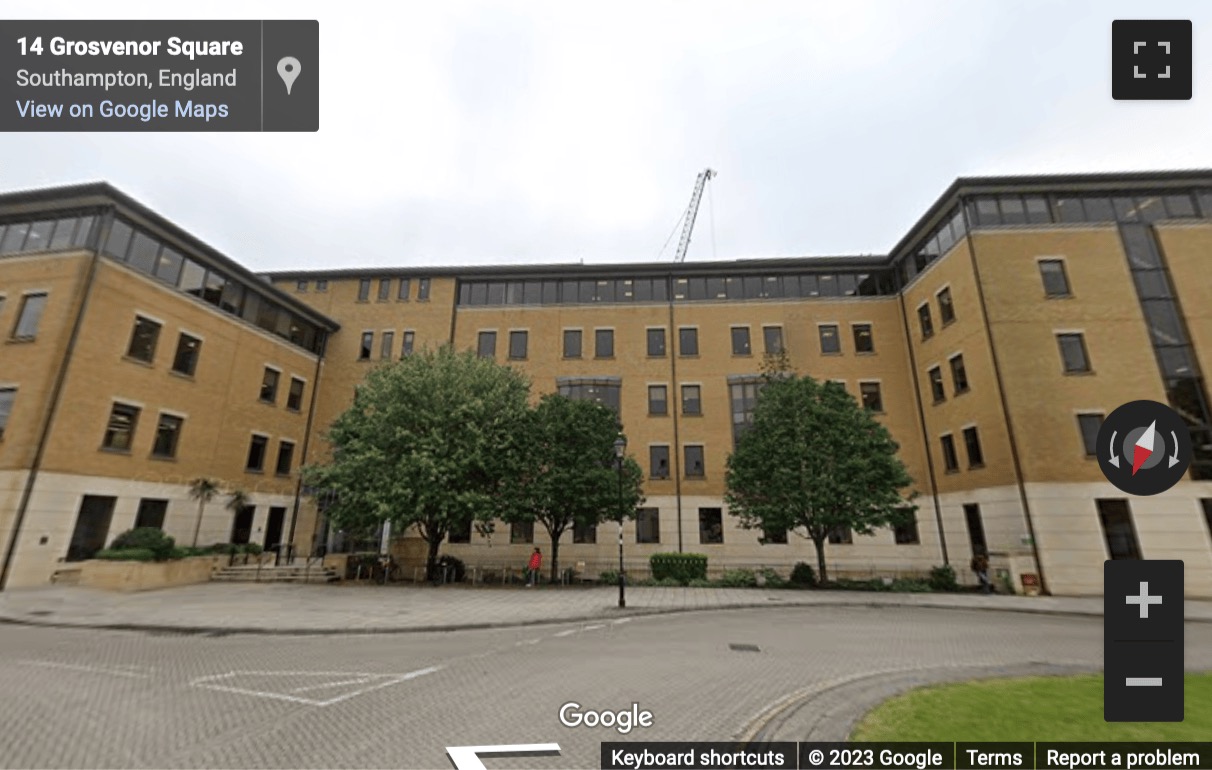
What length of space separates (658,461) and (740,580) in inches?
346

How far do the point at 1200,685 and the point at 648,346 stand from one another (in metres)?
27.8

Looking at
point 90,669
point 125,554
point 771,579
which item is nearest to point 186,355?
point 125,554

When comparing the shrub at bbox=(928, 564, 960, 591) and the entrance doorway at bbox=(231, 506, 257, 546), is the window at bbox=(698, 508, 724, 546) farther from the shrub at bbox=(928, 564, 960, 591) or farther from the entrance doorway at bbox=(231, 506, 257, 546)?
the entrance doorway at bbox=(231, 506, 257, 546)

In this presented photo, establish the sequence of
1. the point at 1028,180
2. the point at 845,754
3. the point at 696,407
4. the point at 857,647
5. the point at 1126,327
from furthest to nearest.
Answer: the point at 696,407, the point at 1028,180, the point at 1126,327, the point at 857,647, the point at 845,754

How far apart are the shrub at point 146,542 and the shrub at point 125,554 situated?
10.8 inches

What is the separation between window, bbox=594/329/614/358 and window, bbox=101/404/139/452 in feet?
75.1

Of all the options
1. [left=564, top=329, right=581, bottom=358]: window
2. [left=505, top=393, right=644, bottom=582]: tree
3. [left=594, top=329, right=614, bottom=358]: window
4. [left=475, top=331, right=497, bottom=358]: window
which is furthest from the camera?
[left=475, top=331, right=497, bottom=358]: window

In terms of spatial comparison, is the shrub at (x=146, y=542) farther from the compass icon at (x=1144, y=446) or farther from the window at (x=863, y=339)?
the window at (x=863, y=339)

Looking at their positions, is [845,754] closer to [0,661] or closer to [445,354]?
[0,661]

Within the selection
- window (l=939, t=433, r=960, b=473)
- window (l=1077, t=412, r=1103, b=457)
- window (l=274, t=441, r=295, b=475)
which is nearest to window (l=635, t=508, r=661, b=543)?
window (l=939, t=433, r=960, b=473)

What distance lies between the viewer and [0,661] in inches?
382

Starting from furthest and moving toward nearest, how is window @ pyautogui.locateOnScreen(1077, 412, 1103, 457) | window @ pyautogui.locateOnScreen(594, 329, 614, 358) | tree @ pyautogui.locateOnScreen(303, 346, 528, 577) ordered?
window @ pyautogui.locateOnScreen(594, 329, 614, 358), window @ pyautogui.locateOnScreen(1077, 412, 1103, 457), tree @ pyautogui.locateOnScreen(303, 346, 528, 577)

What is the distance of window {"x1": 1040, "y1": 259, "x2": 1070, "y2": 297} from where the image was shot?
2492 cm

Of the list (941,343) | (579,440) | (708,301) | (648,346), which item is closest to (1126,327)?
(941,343)
